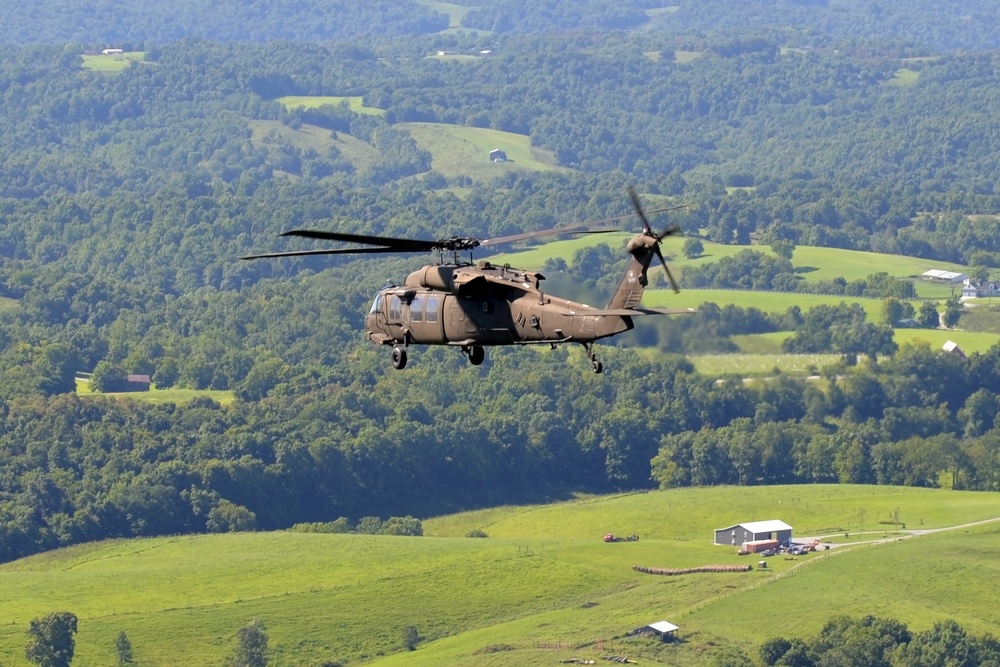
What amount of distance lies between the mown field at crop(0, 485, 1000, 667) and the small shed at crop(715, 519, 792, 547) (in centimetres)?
172

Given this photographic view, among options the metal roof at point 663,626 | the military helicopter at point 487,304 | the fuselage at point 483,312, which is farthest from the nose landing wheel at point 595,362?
the metal roof at point 663,626

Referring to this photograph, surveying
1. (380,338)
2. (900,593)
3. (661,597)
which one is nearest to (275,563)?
(661,597)

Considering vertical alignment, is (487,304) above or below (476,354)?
above

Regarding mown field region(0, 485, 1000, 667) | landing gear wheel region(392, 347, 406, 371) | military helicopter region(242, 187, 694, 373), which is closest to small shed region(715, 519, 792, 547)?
mown field region(0, 485, 1000, 667)

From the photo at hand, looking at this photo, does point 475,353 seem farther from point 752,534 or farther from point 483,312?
point 752,534

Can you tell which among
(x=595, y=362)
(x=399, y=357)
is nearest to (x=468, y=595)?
(x=399, y=357)

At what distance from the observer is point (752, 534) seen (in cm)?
17962

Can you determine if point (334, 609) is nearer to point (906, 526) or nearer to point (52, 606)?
point (52, 606)

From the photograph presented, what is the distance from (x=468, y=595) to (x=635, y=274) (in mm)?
102529

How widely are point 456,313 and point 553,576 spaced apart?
3944 inches

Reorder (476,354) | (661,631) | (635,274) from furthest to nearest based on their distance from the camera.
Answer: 1. (661,631)
2. (476,354)
3. (635,274)

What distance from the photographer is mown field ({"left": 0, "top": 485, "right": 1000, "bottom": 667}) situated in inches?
5974

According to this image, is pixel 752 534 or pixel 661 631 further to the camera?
pixel 752 534

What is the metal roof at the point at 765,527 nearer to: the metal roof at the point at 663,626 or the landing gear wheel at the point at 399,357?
the metal roof at the point at 663,626
